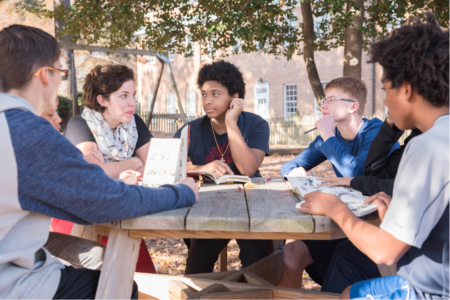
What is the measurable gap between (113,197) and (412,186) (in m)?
0.99

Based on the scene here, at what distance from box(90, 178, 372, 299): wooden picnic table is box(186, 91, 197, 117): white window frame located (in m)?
22.0

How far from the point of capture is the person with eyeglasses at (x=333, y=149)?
249 cm

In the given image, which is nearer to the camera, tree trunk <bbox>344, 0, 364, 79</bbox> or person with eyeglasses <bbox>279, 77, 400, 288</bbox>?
person with eyeglasses <bbox>279, 77, 400, 288</bbox>

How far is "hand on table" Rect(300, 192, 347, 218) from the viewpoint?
1.47 meters

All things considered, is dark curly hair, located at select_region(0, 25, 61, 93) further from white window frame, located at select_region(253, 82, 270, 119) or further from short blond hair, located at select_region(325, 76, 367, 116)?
white window frame, located at select_region(253, 82, 270, 119)

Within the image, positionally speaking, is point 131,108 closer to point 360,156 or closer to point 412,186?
point 360,156

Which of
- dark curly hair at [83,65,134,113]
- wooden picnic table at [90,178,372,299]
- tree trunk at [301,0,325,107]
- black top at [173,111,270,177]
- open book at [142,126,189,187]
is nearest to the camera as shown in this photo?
wooden picnic table at [90,178,372,299]

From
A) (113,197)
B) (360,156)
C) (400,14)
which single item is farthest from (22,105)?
(400,14)

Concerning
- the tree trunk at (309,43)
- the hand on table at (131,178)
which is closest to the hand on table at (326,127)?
the hand on table at (131,178)

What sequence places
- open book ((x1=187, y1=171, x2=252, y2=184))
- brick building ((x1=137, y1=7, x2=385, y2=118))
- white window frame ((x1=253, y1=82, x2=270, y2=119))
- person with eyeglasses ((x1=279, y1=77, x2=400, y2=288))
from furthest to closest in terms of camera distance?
white window frame ((x1=253, y1=82, x2=270, y2=119)) → brick building ((x1=137, y1=7, x2=385, y2=118)) → person with eyeglasses ((x1=279, y1=77, x2=400, y2=288)) → open book ((x1=187, y1=171, x2=252, y2=184))

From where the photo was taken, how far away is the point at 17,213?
1261 mm

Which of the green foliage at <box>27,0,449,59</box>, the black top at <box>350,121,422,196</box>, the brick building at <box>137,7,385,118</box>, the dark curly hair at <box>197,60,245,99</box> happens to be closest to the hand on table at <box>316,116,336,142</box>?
the black top at <box>350,121,422,196</box>

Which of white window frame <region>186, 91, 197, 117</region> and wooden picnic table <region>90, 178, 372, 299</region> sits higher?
white window frame <region>186, 91, 197, 117</region>

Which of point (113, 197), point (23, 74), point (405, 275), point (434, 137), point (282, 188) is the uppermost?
point (23, 74)
